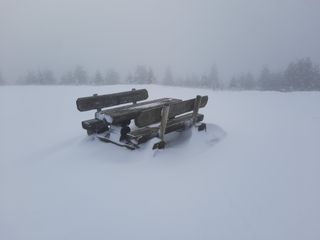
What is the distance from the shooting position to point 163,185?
3.23m

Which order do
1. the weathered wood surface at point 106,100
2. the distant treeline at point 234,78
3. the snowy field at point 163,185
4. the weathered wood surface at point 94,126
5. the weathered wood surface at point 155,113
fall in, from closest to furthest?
the snowy field at point 163,185
the weathered wood surface at point 155,113
the weathered wood surface at point 106,100
the weathered wood surface at point 94,126
the distant treeline at point 234,78

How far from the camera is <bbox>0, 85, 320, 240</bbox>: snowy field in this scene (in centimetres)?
251

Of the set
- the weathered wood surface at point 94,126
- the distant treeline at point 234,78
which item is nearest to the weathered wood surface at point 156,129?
the weathered wood surface at point 94,126

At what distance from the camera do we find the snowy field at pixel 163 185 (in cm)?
251

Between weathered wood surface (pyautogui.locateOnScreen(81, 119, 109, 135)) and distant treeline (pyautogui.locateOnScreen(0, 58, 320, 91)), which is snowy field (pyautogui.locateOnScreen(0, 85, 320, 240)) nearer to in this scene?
weathered wood surface (pyautogui.locateOnScreen(81, 119, 109, 135))

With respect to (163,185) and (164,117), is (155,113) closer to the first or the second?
(164,117)

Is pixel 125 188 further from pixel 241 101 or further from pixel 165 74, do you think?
pixel 165 74

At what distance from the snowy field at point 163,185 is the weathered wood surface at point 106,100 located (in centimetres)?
64

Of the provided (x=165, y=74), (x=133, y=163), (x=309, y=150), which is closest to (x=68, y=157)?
(x=133, y=163)

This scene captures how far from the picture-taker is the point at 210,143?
4586 mm

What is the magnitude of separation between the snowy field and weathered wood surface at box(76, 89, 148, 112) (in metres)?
0.64

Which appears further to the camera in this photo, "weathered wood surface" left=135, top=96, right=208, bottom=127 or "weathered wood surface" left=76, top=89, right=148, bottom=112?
"weathered wood surface" left=76, top=89, right=148, bottom=112

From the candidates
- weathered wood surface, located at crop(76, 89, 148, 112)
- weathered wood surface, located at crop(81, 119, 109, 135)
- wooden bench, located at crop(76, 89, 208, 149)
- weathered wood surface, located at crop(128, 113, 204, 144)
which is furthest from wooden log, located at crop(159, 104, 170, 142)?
weathered wood surface, located at crop(76, 89, 148, 112)

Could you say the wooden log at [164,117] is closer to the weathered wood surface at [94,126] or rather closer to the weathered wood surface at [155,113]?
the weathered wood surface at [155,113]
